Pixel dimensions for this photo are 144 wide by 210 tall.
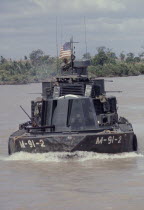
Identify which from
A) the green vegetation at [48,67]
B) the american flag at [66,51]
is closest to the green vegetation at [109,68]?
the green vegetation at [48,67]

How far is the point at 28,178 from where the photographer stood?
21.5 meters

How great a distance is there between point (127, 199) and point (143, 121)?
22.1 m

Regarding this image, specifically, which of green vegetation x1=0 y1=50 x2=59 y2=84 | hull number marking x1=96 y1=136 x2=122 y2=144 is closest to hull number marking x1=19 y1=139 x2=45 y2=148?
hull number marking x1=96 y1=136 x2=122 y2=144

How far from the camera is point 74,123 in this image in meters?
24.9

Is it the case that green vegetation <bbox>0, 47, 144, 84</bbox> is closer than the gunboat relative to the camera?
No

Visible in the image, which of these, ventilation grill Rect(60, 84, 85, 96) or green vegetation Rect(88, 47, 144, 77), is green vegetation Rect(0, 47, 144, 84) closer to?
green vegetation Rect(88, 47, 144, 77)

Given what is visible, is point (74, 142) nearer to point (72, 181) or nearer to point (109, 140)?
point (109, 140)

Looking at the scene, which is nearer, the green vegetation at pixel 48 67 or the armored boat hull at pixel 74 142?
the armored boat hull at pixel 74 142

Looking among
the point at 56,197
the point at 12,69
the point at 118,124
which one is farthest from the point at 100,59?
the point at 56,197

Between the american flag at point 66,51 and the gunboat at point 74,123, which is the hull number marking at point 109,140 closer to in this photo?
the gunboat at point 74,123

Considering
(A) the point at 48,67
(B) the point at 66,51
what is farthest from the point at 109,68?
(B) the point at 66,51

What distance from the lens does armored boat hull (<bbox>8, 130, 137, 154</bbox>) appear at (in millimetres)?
23641

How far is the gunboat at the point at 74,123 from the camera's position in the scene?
23.8 metres

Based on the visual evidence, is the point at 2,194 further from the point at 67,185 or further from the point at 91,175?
the point at 91,175
